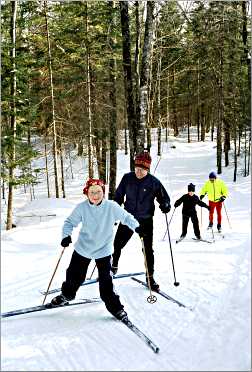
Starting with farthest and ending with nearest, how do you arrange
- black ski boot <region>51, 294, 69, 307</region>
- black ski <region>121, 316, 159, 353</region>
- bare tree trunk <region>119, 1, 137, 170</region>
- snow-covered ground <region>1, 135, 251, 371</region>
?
bare tree trunk <region>119, 1, 137, 170</region> < black ski boot <region>51, 294, 69, 307</region> < black ski <region>121, 316, 159, 353</region> < snow-covered ground <region>1, 135, 251, 371</region>

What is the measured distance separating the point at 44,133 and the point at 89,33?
196 inches

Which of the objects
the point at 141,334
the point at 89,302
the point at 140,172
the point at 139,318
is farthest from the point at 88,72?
the point at 141,334

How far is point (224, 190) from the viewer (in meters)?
9.76

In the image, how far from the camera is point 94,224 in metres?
4.46

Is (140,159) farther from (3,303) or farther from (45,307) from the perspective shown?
(3,303)

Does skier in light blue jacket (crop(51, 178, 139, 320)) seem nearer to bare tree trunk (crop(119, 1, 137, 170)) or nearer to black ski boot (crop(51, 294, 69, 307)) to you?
black ski boot (crop(51, 294, 69, 307))

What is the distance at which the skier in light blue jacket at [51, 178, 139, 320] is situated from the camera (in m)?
4.45

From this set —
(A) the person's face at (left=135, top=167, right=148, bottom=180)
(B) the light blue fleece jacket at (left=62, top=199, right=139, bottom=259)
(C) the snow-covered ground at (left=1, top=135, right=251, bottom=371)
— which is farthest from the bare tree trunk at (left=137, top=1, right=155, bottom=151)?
(B) the light blue fleece jacket at (left=62, top=199, right=139, bottom=259)

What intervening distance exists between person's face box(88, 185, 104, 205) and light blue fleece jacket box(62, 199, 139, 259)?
0.07 m

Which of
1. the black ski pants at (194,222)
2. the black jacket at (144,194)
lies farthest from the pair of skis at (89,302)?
the black ski pants at (194,222)

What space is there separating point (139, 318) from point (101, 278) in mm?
633

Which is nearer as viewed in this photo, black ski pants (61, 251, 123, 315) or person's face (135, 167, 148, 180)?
black ski pants (61, 251, 123, 315)

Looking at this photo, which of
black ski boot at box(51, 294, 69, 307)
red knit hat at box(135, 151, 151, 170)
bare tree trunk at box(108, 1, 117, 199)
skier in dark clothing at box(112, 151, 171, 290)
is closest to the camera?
black ski boot at box(51, 294, 69, 307)

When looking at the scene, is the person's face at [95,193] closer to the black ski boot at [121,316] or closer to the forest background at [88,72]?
the black ski boot at [121,316]
